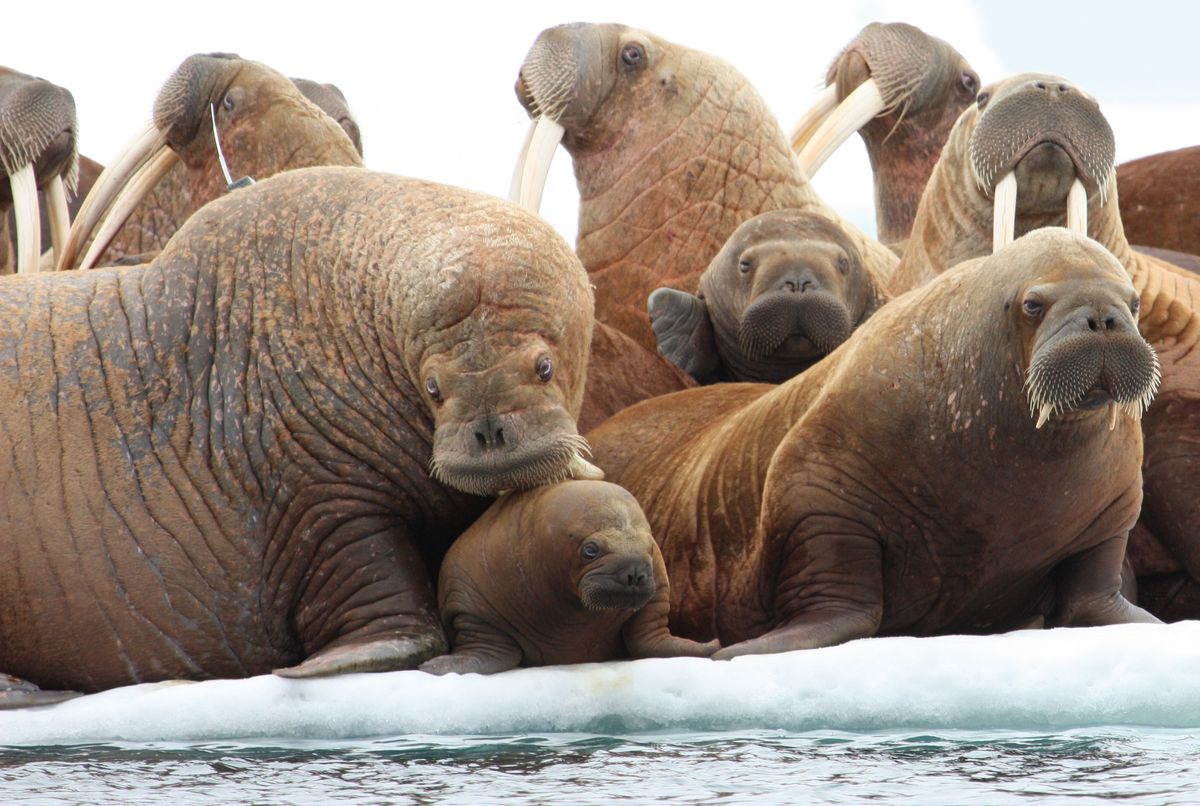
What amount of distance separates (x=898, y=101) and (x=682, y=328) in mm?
4248

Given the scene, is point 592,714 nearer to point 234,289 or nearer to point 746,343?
point 234,289

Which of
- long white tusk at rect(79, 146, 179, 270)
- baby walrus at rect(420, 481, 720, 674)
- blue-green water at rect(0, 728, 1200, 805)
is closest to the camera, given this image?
blue-green water at rect(0, 728, 1200, 805)

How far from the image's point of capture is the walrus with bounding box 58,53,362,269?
9.42 m

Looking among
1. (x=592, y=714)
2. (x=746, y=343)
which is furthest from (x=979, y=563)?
(x=746, y=343)

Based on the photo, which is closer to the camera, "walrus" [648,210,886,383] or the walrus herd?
the walrus herd

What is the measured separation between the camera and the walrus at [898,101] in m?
12.4

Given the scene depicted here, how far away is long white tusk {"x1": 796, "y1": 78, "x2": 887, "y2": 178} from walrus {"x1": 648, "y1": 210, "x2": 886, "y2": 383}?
10.1 feet

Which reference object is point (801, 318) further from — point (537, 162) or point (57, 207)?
point (57, 207)

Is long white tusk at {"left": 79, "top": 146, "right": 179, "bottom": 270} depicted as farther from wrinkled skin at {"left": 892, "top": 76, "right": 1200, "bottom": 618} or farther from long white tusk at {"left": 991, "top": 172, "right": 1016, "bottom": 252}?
long white tusk at {"left": 991, "top": 172, "right": 1016, "bottom": 252}

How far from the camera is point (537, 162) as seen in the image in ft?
32.4

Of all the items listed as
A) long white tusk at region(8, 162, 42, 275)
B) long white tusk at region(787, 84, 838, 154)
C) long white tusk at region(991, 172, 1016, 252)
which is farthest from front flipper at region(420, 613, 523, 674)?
long white tusk at region(787, 84, 838, 154)

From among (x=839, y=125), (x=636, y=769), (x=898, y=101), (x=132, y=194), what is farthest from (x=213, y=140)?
(x=636, y=769)

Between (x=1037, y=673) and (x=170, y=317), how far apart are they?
287 cm

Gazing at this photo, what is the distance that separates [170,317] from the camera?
22.0 feet
